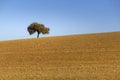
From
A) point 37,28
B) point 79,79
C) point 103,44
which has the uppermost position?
point 37,28

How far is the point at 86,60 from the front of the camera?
19.7 metres

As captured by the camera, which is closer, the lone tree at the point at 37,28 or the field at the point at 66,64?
the field at the point at 66,64

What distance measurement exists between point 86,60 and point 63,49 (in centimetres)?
599

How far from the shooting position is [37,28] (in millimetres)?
57812

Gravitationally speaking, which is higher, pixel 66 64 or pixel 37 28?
pixel 37 28

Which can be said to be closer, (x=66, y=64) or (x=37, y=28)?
(x=66, y=64)

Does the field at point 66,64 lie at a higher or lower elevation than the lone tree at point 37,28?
lower

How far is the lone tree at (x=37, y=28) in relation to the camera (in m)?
57.8

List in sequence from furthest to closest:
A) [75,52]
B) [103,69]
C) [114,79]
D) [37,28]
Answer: [37,28] < [75,52] < [103,69] < [114,79]

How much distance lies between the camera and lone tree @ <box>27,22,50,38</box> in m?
57.8

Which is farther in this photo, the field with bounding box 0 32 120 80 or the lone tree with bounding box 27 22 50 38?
the lone tree with bounding box 27 22 50 38

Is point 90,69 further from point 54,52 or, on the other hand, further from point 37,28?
point 37,28

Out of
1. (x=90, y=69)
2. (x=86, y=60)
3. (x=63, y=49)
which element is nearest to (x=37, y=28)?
(x=63, y=49)

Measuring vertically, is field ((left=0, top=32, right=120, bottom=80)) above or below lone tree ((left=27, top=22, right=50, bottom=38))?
below
